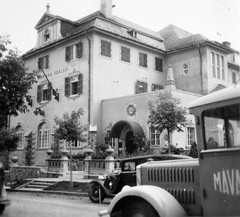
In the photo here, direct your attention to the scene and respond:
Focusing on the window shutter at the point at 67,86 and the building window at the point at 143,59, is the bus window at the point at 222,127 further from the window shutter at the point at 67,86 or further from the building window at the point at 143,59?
the building window at the point at 143,59

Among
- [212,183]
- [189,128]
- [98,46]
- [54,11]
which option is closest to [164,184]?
[212,183]

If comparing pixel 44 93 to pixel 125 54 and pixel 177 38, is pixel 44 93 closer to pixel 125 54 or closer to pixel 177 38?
pixel 125 54

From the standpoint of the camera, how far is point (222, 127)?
3.89 meters

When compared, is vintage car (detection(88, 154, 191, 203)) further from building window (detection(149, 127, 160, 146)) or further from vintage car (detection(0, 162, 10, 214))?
building window (detection(149, 127, 160, 146))

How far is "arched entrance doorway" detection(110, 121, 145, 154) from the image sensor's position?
63.2 feet

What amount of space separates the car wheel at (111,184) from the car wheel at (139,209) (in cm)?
485

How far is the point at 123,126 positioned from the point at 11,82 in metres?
15.2

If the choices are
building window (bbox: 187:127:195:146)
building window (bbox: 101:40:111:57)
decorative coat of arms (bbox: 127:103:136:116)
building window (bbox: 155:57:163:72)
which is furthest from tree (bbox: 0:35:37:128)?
building window (bbox: 155:57:163:72)

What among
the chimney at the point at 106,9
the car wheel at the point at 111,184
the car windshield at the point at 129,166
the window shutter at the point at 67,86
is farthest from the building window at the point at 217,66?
the car wheel at the point at 111,184

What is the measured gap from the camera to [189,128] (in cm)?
1958

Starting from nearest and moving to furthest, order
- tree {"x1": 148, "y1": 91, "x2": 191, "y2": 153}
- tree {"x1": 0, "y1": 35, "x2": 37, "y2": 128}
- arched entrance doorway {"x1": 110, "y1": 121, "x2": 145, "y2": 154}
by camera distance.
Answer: tree {"x1": 0, "y1": 35, "x2": 37, "y2": 128}, tree {"x1": 148, "y1": 91, "x2": 191, "y2": 153}, arched entrance doorway {"x1": 110, "y1": 121, "x2": 145, "y2": 154}

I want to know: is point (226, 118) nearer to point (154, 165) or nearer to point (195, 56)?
point (154, 165)

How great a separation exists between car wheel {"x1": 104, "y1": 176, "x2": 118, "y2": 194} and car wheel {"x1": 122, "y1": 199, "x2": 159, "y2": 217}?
485 cm

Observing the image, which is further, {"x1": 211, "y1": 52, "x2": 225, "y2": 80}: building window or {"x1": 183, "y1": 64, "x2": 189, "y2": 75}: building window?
{"x1": 183, "y1": 64, "x2": 189, "y2": 75}: building window
